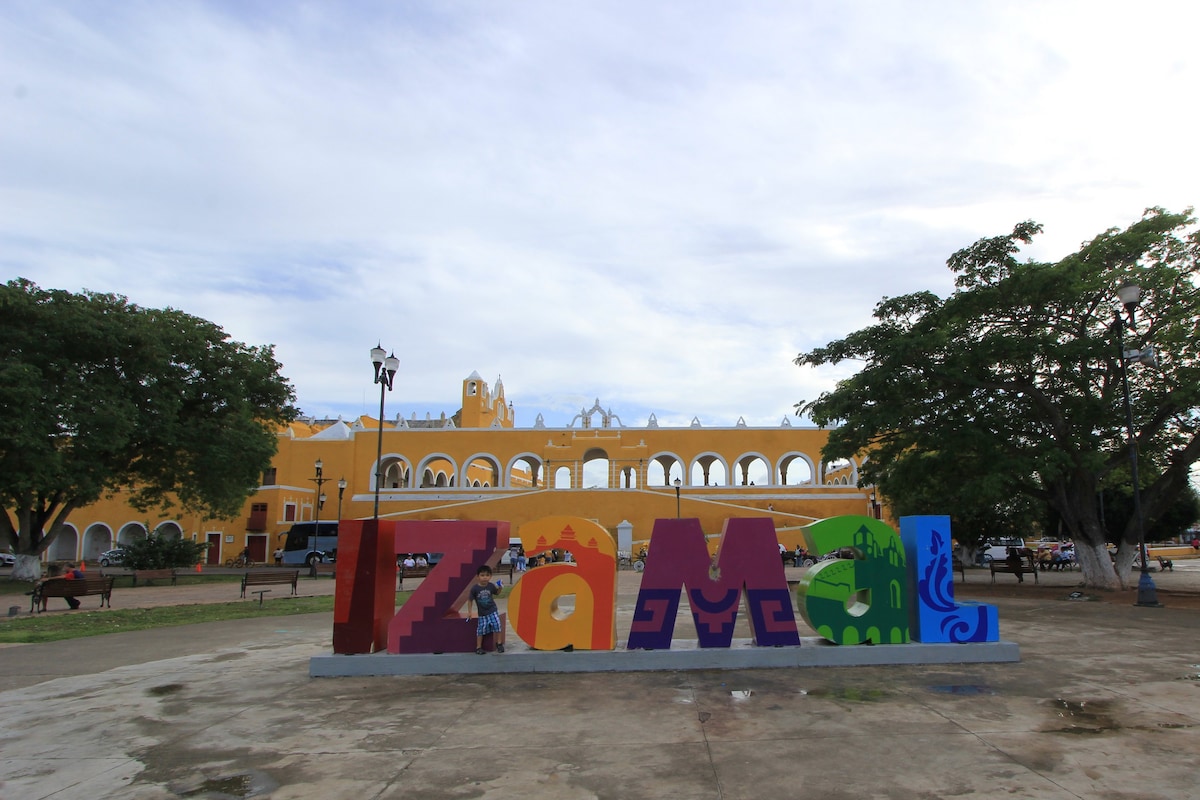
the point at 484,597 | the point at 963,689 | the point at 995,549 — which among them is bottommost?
the point at 963,689

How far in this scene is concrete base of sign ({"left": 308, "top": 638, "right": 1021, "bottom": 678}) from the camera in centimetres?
823

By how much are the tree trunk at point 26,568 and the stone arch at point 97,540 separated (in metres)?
18.5

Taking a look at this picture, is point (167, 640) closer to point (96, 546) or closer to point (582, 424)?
point (582, 424)

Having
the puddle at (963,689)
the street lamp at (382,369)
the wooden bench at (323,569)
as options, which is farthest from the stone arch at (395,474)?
the puddle at (963,689)

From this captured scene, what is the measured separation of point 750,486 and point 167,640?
105ft

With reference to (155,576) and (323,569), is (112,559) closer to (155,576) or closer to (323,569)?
(323,569)

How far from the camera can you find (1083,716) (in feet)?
20.0

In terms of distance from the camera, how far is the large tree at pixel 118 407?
69.7 feet

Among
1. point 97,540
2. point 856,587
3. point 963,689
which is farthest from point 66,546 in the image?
point 963,689

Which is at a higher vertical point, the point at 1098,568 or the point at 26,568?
the point at 1098,568

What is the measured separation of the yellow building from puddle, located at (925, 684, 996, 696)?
1179 inches

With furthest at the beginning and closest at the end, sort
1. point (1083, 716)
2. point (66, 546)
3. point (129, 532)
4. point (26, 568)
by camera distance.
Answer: point (66, 546), point (129, 532), point (26, 568), point (1083, 716)

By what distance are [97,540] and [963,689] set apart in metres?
47.0

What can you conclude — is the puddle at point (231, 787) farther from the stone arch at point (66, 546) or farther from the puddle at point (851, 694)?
the stone arch at point (66, 546)
